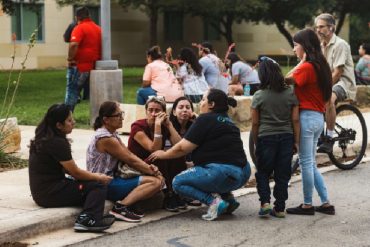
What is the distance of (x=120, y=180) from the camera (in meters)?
7.45

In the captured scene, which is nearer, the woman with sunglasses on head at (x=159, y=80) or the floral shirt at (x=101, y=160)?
the floral shirt at (x=101, y=160)

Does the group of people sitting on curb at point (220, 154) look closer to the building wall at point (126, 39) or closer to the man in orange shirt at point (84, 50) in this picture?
the man in orange shirt at point (84, 50)

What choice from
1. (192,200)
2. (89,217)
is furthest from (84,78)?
(89,217)

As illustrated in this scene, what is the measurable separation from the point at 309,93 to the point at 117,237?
7.44 feet

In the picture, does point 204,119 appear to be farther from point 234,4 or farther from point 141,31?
point 141,31

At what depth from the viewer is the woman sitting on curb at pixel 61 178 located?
691 centimetres

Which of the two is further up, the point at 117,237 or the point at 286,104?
the point at 286,104

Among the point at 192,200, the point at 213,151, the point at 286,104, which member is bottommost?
the point at 192,200

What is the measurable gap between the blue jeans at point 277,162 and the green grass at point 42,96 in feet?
20.8

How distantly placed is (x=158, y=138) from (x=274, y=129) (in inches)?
44.6

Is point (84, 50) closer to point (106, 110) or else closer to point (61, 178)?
point (106, 110)

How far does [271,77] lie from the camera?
725 cm

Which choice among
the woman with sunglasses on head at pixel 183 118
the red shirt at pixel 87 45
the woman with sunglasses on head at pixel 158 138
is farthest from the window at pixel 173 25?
the woman with sunglasses on head at pixel 158 138

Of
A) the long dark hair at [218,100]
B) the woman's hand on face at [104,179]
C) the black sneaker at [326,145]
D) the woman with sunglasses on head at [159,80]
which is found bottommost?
the black sneaker at [326,145]
